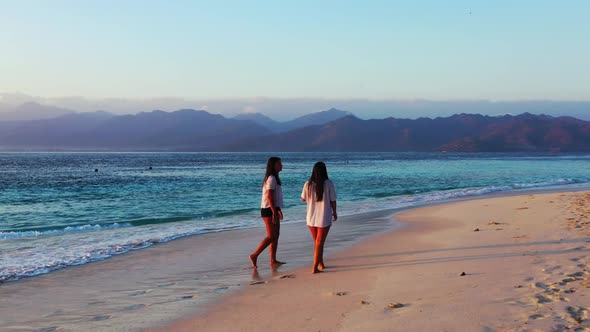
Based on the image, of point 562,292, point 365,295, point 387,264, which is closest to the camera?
point 562,292

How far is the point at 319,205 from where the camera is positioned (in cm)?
895

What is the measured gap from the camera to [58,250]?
12344mm

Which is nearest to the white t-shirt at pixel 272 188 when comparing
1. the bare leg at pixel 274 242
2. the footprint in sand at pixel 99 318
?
the bare leg at pixel 274 242

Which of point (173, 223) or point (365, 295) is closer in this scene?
point (365, 295)

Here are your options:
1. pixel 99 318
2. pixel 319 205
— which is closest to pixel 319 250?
pixel 319 205

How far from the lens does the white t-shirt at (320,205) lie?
8891mm

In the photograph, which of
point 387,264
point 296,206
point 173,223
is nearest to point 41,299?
point 387,264

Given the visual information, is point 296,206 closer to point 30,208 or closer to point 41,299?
point 30,208

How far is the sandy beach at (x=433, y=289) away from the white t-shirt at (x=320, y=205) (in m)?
0.82

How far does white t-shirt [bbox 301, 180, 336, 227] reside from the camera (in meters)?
8.89

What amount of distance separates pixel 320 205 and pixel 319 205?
0.07 ft

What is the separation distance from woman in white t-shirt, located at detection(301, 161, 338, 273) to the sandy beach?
37 cm

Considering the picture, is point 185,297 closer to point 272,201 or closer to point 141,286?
point 141,286

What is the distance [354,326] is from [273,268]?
3.99m
